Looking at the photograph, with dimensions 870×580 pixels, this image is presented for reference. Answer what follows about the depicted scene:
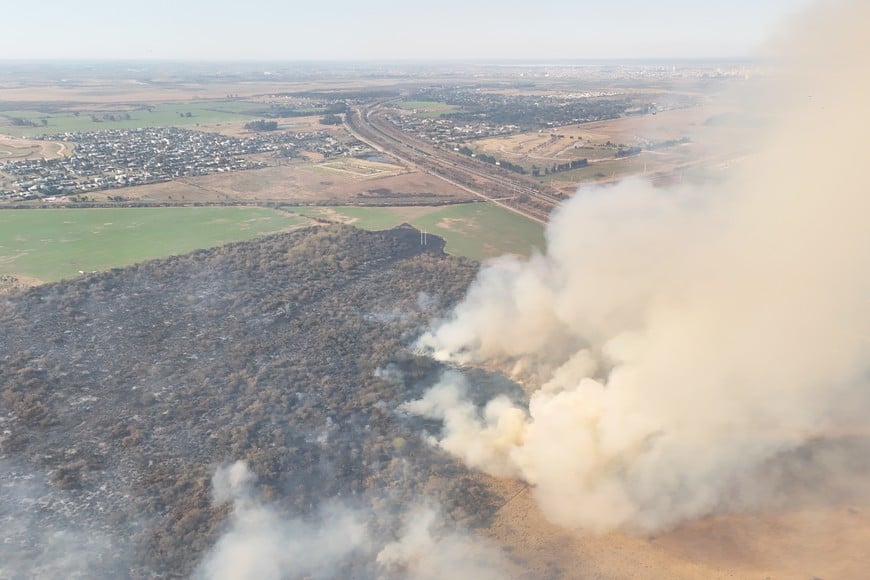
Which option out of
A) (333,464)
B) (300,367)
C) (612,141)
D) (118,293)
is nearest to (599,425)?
(333,464)

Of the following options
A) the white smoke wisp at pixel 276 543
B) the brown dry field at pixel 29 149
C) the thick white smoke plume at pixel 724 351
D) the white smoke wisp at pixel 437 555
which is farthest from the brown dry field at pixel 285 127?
the white smoke wisp at pixel 437 555

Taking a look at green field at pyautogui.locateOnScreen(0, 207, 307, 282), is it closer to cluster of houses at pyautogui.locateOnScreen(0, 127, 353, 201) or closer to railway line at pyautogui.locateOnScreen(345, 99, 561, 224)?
cluster of houses at pyautogui.locateOnScreen(0, 127, 353, 201)

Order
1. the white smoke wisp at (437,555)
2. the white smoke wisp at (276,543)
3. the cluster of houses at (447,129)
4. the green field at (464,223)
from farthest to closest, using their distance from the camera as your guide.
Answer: the cluster of houses at (447,129)
the green field at (464,223)
the white smoke wisp at (437,555)
the white smoke wisp at (276,543)

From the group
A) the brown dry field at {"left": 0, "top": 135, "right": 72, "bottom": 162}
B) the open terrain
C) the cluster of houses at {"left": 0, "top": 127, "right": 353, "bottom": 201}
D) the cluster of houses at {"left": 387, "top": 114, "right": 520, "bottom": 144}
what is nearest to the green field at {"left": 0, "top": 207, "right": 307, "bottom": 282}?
the open terrain

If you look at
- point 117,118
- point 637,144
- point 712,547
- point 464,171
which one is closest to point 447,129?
point 464,171

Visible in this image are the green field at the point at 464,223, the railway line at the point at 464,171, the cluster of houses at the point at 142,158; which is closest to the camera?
the green field at the point at 464,223

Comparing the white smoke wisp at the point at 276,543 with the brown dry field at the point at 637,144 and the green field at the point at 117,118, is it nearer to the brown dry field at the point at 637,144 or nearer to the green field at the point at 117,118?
the brown dry field at the point at 637,144
